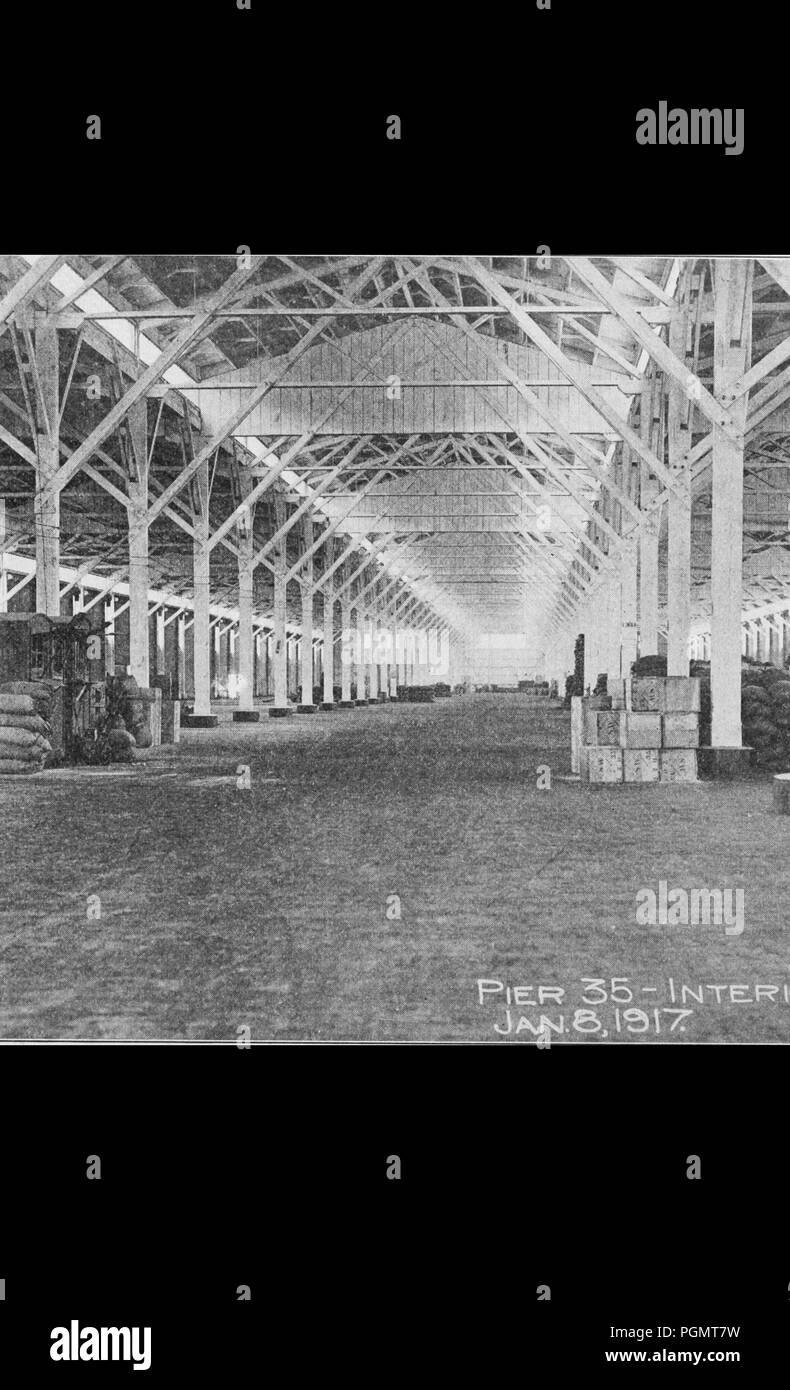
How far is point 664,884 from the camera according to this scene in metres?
8.88

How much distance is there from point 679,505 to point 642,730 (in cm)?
456

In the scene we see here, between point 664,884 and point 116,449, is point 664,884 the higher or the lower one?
the lower one

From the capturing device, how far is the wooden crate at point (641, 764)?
16578mm

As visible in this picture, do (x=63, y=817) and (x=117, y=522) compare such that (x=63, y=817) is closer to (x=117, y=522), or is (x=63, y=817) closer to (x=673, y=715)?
(x=673, y=715)

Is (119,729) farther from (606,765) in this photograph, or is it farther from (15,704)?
(606,765)

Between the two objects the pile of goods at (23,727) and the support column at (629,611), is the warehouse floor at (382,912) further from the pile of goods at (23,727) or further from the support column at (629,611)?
the support column at (629,611)

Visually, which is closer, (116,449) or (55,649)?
(55,649)

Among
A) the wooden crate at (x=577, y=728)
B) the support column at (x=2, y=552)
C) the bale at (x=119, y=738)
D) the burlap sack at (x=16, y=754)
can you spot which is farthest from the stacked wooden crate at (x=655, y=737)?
the support column at (x=2, y=552)

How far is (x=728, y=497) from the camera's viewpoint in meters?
15.9

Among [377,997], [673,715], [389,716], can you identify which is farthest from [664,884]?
[389,716]

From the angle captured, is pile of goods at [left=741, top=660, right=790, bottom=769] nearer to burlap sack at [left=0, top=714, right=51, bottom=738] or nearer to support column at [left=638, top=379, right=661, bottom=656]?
support column at [left=638, top=379, right=661, bottom=656]

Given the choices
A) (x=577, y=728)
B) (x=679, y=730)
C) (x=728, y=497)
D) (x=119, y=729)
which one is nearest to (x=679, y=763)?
(x=679, y=730)
